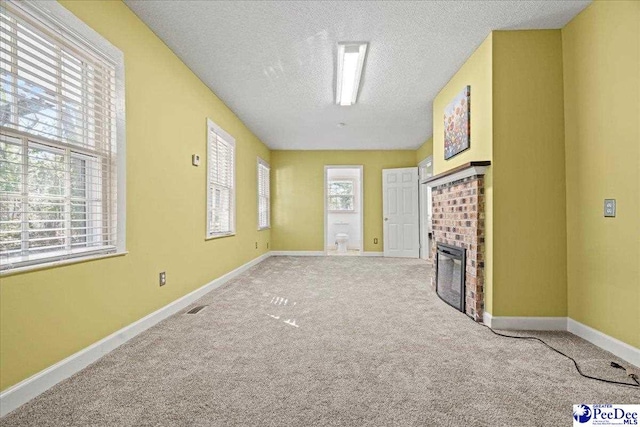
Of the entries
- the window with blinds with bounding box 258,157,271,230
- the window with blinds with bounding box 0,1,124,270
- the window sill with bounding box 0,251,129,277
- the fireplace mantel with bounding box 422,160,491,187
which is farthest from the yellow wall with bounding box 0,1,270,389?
the fireplace mantel with bounding box 422,160,491,187

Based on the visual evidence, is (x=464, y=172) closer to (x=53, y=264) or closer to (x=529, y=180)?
(x=529, y=180)

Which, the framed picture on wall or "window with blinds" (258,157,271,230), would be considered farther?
"window with blinds" (258,157,271,230)

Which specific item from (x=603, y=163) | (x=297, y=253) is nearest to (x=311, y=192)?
(x=297, y=253)

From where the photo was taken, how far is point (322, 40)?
2721 mm

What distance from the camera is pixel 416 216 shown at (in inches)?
275

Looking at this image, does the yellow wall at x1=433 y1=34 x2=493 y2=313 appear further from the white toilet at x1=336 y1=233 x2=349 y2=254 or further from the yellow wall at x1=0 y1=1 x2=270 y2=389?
the white toilet at x1=336 y1=233 x2=349 y2=254

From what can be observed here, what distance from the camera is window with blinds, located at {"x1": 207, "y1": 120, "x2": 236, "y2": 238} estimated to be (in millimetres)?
3877

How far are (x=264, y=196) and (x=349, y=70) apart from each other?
4129 mm

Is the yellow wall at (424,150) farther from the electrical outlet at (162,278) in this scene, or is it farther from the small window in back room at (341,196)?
the electrical outlet at (162,278)

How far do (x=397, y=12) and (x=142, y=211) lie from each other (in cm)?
260

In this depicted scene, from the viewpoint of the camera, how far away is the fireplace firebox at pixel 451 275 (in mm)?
2994

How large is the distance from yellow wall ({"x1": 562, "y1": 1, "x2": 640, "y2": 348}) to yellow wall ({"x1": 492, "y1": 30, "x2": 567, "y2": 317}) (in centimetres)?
8

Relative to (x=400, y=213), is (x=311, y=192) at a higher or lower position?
higher

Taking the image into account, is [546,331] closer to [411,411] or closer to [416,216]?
[411,411]
